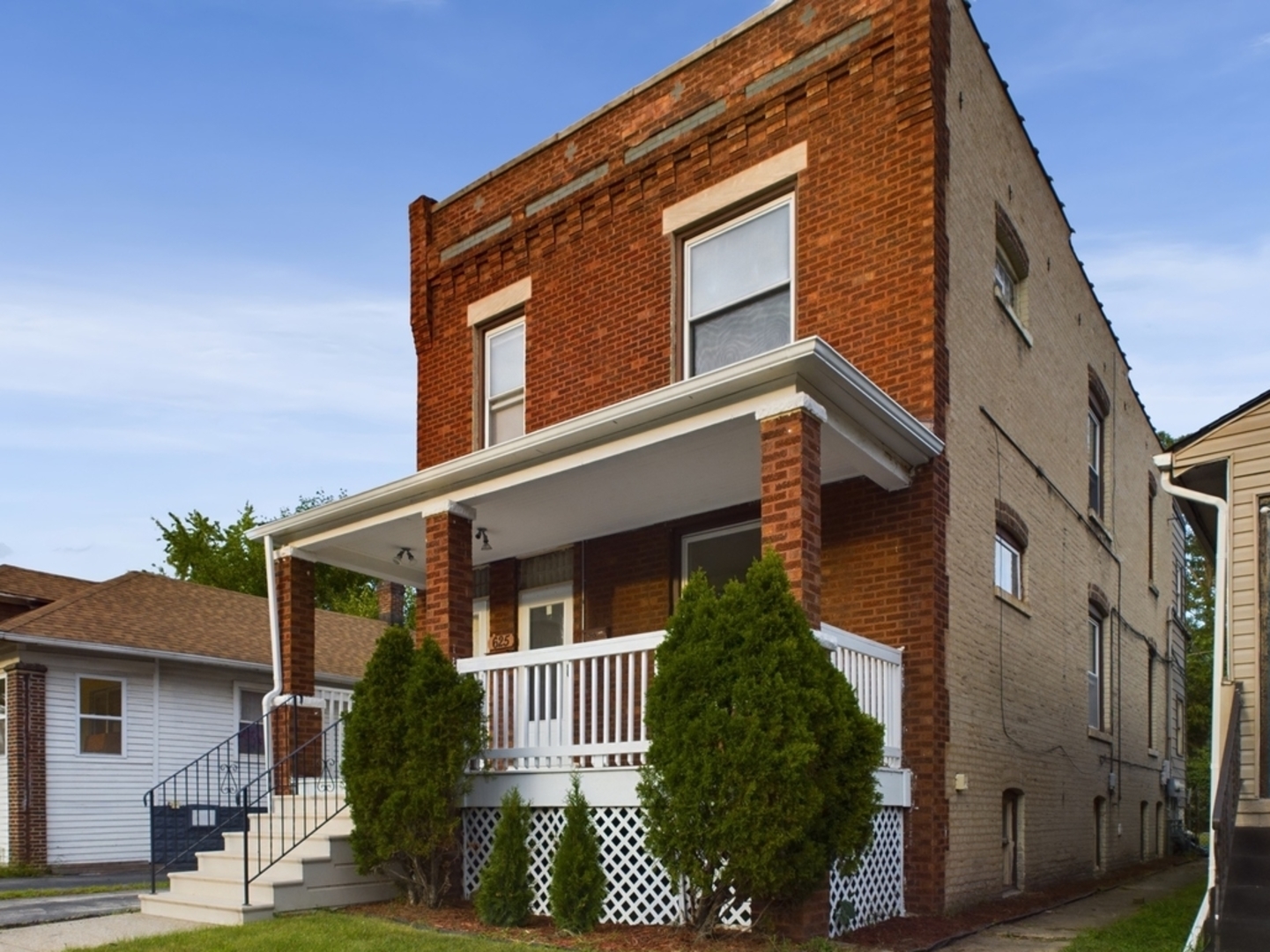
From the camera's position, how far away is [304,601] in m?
12.8

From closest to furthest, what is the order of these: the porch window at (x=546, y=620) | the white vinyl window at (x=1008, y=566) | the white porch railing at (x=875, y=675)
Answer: the white porch railing at (x=875, y=675), the white vinyl window at (x=1008, y=566), the porch window at (x=546, y=620)

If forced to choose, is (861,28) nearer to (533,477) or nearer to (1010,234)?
(1010,234)

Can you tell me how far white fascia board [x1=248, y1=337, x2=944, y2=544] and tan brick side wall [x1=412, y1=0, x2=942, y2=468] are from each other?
3.20ft

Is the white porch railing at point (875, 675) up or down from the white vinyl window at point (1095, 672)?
up

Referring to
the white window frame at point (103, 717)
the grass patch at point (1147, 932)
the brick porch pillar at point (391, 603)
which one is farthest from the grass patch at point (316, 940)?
the brick porch pillar at point (391, 603)

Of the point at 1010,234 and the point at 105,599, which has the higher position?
the point at 1010,234

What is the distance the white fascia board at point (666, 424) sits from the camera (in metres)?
8.34

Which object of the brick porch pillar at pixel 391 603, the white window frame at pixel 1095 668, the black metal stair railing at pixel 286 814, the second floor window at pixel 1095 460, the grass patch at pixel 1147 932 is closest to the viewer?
the grass patch at pixel 1147 932

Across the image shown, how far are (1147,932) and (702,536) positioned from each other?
5.05 metres

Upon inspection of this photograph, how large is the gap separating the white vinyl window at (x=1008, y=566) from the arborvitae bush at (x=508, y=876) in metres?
5.24

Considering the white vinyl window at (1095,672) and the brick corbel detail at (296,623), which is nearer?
the brick corbel detail at (296,623)

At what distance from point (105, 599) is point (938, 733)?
587 inches

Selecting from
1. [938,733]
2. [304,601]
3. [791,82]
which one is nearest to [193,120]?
[304,601]

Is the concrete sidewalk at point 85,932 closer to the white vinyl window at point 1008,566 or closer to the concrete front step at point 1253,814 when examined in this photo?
the concrete front step at point 1253,814
